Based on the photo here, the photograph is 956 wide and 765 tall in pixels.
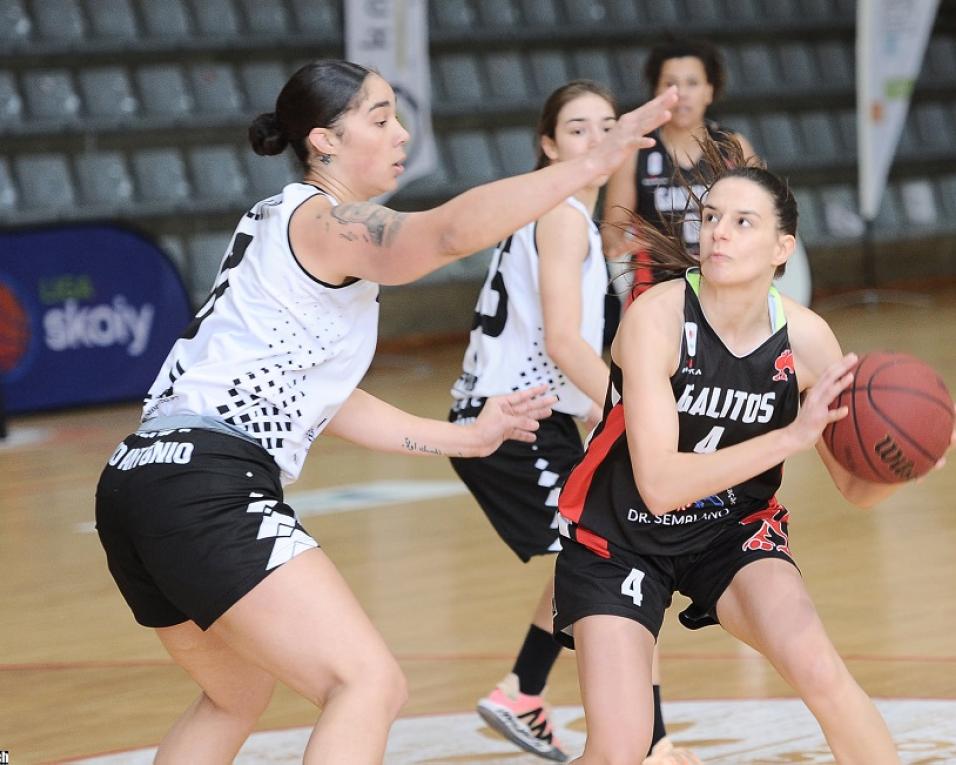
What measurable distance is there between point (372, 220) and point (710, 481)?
0.79m

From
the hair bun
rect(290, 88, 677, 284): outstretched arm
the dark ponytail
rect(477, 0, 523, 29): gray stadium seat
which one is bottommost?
rect(477, 0, 523, 29): gray stadium seat

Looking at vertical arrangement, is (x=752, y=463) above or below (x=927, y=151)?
above

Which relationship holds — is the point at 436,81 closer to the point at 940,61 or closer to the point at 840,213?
the point at 840,213

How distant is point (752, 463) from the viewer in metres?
3.20

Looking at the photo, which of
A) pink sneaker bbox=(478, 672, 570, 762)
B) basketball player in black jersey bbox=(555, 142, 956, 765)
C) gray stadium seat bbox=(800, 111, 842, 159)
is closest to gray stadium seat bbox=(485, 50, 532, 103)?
gray stadium seat bbox=(800, 111, 842, 159)

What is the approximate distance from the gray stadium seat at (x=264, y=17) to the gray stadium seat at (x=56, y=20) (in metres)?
1.39

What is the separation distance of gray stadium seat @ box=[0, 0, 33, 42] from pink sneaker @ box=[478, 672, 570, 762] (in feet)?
28.8

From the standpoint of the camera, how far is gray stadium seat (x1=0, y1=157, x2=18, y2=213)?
11.7 m

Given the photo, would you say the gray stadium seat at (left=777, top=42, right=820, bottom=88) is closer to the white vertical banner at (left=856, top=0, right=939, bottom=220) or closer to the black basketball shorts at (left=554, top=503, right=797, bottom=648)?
the white vertical banner at (left=856, top=0, right=939, bottom=220)

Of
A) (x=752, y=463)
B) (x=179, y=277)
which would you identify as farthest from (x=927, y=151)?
(x=752, y=463)

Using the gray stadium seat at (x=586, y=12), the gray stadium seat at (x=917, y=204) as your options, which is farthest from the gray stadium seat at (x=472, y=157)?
the gray stadium seat at (x=917, y=204)

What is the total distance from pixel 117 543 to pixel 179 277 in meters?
7.54

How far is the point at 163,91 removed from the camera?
1270 centimetres

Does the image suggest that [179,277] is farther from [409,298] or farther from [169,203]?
[409,298]
